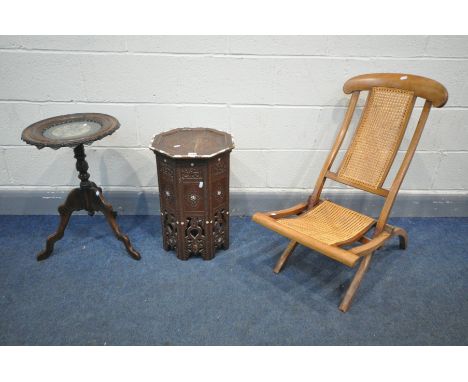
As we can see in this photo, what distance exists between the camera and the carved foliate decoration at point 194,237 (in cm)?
206

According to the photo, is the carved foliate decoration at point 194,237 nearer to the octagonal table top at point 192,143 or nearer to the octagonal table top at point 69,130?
the octagonal table top at point 192,143

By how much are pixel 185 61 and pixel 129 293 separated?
4.40ft

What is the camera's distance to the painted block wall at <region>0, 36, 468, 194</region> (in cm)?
214

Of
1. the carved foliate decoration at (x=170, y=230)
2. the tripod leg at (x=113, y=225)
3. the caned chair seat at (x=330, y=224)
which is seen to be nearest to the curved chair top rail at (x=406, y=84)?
the caned chair seat at (x=330, y=224)

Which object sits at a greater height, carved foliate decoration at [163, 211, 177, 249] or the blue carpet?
carved foliate decoration at [163, 211, 177, 249]

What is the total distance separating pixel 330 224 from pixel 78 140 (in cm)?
133

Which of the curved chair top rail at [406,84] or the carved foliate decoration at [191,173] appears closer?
the curved chair top rail at [406,84]

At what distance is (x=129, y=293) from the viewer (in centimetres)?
193

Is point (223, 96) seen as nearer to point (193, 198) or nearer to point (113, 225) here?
point (193, 198)

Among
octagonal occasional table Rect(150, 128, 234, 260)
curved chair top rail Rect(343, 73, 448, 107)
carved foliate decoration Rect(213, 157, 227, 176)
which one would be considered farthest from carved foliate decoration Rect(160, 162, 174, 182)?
curved chair top rail Rect(343, 73, 448, 107)

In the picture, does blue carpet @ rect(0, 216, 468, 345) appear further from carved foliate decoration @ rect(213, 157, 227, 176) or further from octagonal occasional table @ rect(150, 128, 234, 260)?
carved foliate decoration @ rect(213, 157, 227, 176)

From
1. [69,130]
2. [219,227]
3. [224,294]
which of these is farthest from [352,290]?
[69,130]

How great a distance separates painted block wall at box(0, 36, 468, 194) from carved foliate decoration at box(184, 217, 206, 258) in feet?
1.84

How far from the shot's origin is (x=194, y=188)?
1.96 m
